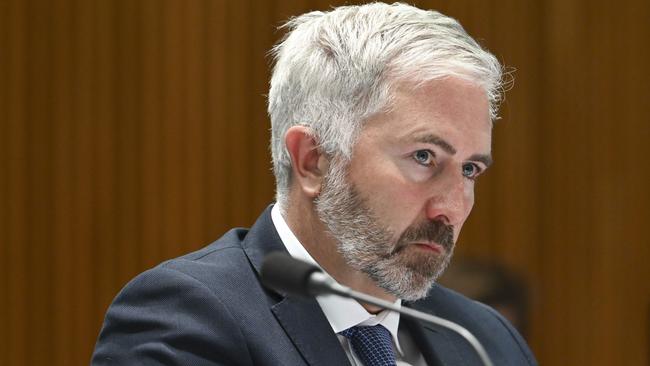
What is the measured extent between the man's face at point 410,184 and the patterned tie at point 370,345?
0.29 ft

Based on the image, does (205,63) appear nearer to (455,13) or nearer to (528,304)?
(455,13)

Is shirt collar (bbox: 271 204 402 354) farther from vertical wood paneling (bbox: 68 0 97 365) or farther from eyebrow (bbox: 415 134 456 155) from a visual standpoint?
vertical wood paneling (bbox: 68 0 97 365)

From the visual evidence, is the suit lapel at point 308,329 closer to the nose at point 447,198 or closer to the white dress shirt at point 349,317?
the white dress shirt at point 349,317

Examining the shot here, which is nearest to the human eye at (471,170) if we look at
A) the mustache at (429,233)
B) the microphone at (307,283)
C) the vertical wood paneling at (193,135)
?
the mustache at (429,233)

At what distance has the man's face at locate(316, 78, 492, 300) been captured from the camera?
6.75ft

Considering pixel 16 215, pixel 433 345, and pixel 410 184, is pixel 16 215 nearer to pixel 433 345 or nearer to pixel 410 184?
pixel 433 345

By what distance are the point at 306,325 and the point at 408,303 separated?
1.35 ft

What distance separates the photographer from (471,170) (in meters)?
2.14

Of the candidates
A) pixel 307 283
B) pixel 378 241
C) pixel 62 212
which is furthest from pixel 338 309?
pixel 62 212

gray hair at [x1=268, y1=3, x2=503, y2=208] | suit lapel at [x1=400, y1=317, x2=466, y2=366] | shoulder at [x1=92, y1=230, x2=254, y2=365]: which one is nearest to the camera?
shoulder at [x1=92, y1=230, x2=254, y2=365]

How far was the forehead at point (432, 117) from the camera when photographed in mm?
2059

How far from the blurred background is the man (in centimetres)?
148

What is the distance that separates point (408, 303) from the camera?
7.86ft

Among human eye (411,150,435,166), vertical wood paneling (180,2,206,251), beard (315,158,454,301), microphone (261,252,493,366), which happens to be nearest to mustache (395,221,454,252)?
beard (315,158,454,301)
